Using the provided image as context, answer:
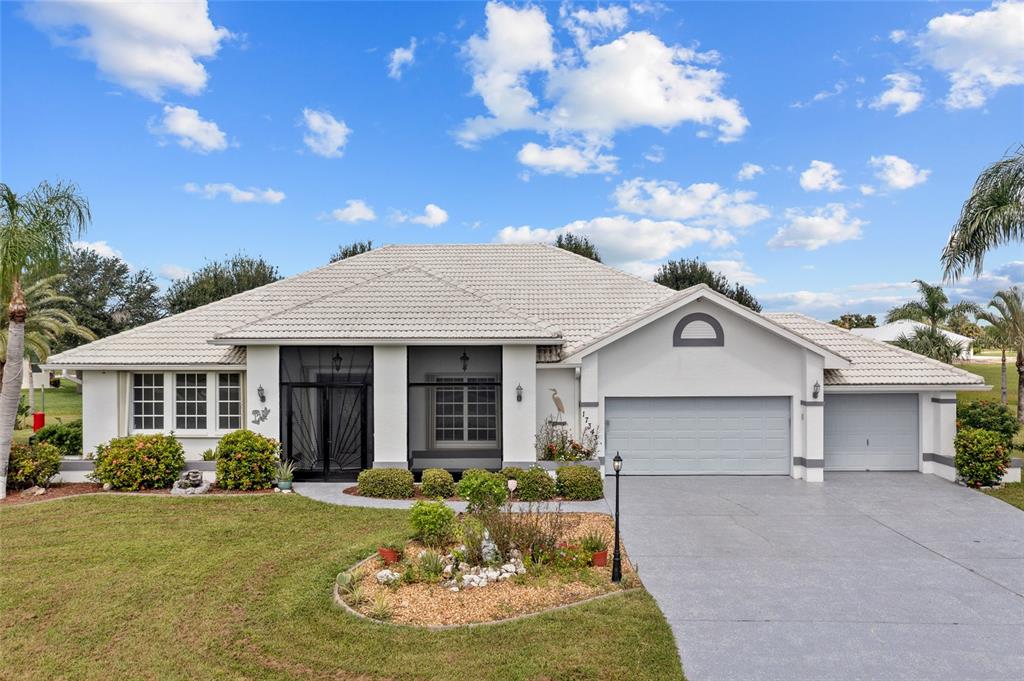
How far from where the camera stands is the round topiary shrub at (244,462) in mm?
13602

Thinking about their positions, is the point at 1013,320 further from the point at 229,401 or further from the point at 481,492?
the point at 229,401

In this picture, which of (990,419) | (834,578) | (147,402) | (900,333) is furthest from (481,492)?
(900,333)

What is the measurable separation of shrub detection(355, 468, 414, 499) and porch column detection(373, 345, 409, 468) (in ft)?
3.04

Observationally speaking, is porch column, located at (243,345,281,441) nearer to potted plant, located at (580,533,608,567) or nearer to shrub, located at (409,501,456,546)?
shrub, located at (409,501,456,546)

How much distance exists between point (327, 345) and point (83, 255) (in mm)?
45945

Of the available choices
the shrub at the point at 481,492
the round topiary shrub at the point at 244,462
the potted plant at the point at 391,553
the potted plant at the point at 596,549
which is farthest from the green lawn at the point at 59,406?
the potted plant at the point at 596,549

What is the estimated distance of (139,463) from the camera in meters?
13.7

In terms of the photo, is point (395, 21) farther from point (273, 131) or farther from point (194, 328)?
point (194, 328)

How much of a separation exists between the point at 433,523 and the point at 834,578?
21.0ft

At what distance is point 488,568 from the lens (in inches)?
324

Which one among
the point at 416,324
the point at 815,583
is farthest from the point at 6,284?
the point at 815,583

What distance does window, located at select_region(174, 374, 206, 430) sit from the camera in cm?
1520

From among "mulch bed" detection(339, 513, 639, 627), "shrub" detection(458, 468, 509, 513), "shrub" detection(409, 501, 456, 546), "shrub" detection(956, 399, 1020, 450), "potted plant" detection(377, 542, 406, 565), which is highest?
"shrub" detection(956, 399, 1020, 450)

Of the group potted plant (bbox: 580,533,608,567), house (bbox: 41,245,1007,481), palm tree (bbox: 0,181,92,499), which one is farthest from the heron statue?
palm tree (bbox: 0,181,92,499)
